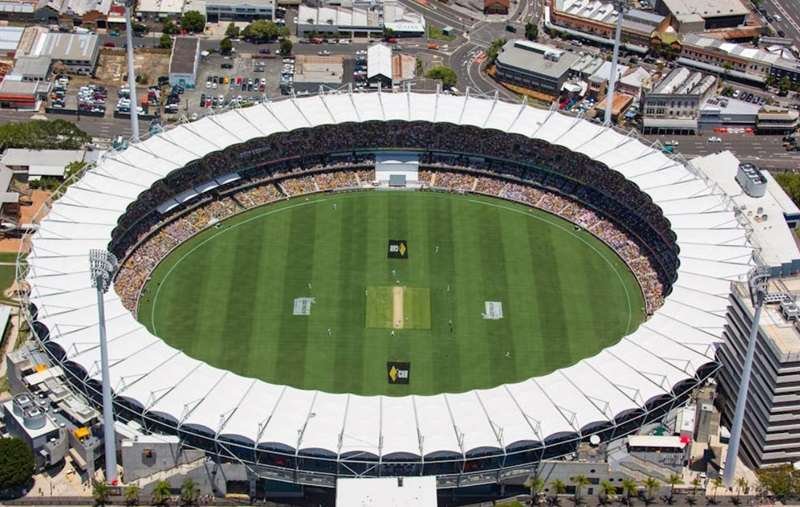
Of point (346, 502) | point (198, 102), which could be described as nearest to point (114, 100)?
point (198, 102)

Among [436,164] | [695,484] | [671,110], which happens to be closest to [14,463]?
[695,484]

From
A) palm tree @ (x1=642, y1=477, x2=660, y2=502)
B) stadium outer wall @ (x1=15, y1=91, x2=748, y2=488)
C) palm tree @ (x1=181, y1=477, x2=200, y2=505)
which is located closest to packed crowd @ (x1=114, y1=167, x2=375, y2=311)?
stadium outer wall @ (x1=15, y1=91, x2=748, y2=488)

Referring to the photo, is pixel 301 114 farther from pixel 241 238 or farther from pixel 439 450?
pixel 439 450

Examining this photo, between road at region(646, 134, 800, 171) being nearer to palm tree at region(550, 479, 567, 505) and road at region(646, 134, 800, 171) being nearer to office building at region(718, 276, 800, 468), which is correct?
office building at region(718, 276, 800, 468)

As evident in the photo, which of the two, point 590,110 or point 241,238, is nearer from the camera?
point 241,238

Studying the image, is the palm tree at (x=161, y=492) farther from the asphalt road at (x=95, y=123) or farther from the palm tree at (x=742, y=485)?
the asphalt road at (x=95, y=123)
